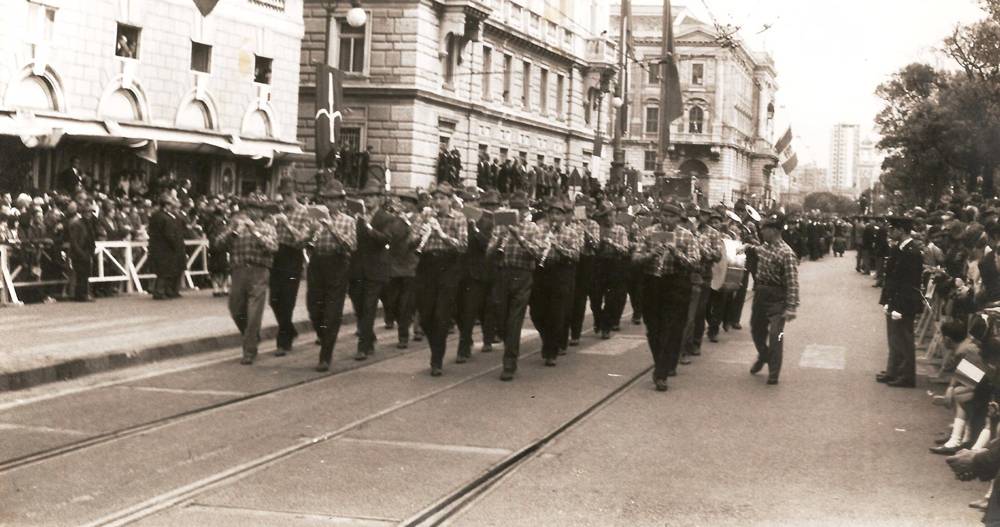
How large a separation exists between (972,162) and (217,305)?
99.3 ft

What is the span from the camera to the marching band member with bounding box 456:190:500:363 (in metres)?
15.2

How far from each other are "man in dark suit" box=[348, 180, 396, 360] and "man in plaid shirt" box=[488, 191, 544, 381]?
1.48m

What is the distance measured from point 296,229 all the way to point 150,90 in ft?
52.8

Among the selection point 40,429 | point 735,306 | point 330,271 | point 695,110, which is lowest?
point 40,429

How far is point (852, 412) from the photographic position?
1212cm

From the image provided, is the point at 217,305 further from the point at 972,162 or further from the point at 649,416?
the point at 972,162

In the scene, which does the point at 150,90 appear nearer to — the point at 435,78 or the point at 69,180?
Result: the point at 69,180

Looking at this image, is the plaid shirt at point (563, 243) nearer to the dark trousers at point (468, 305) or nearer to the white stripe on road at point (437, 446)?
the dark trousers at point (468, 305)

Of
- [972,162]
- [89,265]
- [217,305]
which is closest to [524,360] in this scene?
[217,305]

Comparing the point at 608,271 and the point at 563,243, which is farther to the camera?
the point at 608,271

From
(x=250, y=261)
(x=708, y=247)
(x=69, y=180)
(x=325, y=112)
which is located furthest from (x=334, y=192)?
(x=69, y=180)

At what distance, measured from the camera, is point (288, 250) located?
14.8 meters

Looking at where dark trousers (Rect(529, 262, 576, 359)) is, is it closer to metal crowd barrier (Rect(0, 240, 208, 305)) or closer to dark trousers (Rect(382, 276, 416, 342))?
dark trousers (Rect(382, 276, 416, 342))

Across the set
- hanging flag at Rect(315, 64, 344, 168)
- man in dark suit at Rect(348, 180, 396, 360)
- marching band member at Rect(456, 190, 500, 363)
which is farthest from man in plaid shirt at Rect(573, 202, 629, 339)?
hanging flag at Rect(315, 64, 344, 168)
